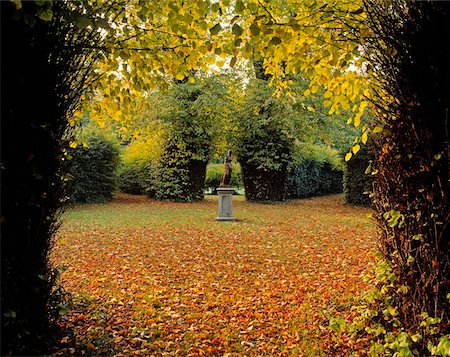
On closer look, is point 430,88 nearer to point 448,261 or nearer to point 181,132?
point 448,261

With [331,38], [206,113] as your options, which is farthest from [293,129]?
[331,38]

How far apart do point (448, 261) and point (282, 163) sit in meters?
17.6

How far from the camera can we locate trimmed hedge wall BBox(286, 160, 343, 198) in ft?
79.3

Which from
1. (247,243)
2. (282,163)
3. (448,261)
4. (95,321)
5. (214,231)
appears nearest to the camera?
(448,261)

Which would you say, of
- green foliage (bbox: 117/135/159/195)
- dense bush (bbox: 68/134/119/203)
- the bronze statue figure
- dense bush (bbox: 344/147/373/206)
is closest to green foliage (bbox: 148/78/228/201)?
green foliage (bbox: 117/135/159/195)

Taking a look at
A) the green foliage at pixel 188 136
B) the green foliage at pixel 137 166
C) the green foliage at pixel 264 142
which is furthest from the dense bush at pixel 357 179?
the green foliage at pixel 137 166

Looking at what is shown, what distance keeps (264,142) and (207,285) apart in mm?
14760

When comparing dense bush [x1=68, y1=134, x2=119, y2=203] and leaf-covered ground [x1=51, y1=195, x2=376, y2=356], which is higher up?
dense bush [x1=68, y1=134, x2=119, y2=203]

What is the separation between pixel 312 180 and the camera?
2545 centimetres

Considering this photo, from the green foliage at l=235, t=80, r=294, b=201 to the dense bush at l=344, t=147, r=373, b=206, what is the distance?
9.89 ft

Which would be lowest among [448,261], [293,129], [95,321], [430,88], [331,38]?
[95,321]

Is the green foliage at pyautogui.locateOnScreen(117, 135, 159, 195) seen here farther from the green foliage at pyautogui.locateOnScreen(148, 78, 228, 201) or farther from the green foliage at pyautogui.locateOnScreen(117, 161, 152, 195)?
the green foliage at pyautogui.locateOnScreen(148, 78, 228, 201)

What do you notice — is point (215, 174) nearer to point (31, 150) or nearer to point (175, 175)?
point (175, 175)

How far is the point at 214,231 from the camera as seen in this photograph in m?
11.6
